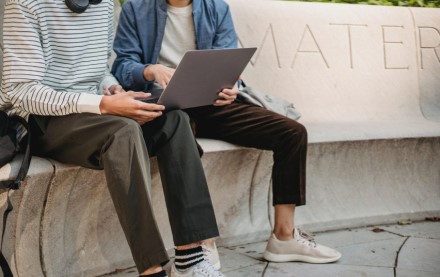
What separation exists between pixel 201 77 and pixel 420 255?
1.61 meters

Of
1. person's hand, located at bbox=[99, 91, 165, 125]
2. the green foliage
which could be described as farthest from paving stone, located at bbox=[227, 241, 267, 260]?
the green foliage

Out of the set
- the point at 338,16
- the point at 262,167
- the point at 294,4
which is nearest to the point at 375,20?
the point at 338,16

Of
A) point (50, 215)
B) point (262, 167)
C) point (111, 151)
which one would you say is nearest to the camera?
point (111, 151)

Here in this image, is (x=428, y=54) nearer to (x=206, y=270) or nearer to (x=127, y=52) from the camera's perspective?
(x=127, y=52)

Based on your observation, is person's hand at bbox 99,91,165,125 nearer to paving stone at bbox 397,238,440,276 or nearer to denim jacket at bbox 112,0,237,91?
denim jacket at bbox 112,0,237,91

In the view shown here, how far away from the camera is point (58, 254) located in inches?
139

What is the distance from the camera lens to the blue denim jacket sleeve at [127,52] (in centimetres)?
391

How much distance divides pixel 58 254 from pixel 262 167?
134 centimetres

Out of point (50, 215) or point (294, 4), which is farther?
point (294, 4)

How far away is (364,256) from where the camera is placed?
13.4ft

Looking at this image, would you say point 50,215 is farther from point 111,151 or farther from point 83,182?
point 111,151

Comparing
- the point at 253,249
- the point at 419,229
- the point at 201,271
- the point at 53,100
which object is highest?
the point at 53,100

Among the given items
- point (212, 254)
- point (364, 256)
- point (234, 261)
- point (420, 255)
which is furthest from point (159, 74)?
point (420, 255)

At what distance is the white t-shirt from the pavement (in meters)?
1.08
